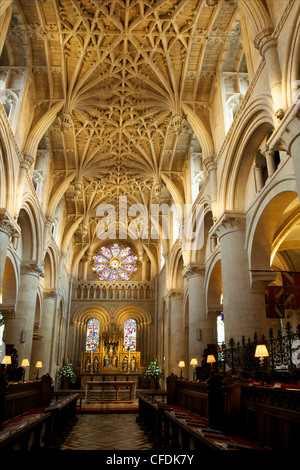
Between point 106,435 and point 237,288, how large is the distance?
19.3 ft

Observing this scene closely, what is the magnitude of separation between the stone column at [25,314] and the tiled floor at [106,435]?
5050 mm

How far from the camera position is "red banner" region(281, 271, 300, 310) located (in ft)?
39.7

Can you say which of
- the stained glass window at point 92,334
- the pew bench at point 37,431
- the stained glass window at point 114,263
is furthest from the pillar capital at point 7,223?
the stained glass window at point 114,263

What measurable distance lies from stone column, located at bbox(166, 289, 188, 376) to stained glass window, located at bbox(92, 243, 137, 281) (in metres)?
10.5

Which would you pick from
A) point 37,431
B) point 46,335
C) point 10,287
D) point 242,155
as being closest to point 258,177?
point 242,155

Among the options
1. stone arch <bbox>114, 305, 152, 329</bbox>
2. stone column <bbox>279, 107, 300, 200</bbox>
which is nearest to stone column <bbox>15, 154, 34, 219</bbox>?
stone column <bbox>279, 107, 300, 200</bbox>

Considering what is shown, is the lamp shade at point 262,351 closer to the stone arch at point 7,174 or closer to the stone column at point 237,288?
the stone column at point 237,288

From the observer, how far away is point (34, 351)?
21203mm

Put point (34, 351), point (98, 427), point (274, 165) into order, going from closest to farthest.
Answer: point (98, 427) < point (274, 165) < point (34, 351)

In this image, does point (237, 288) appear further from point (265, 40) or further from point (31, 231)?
point (31, 231)

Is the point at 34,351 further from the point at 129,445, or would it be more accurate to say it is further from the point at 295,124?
the point at 295,124

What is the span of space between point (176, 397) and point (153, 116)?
1302 cm

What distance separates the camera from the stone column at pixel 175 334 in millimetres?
21828
